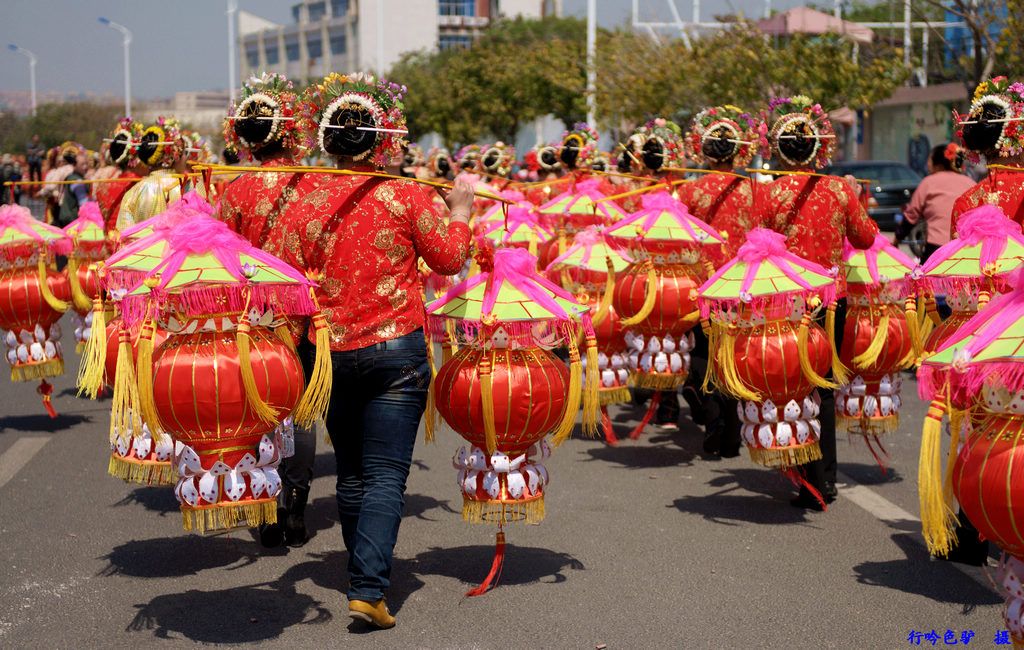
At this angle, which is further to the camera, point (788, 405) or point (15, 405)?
point (15, 405)

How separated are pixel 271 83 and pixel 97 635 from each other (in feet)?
8.08

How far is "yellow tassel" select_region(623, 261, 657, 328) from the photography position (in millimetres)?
7160

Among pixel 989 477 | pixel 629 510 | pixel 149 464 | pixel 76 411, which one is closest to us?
pixel 989 477

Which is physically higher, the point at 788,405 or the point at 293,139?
the point at 293,139

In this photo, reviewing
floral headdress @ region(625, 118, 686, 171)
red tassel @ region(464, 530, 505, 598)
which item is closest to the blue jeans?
red tassel @ region(464, 530, 505, 598)

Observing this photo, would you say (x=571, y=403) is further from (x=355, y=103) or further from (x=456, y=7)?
(x=456, y=7)

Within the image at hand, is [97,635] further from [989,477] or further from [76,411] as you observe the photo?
[76,411]

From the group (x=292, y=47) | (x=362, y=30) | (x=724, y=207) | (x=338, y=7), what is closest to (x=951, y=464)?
(x=724, y=207)

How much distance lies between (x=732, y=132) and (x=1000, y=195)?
2.35 m

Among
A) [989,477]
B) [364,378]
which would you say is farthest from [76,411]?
[989,477]

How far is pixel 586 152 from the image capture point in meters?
11.4

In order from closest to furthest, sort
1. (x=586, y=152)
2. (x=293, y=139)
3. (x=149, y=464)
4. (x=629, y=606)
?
(x=629, y=606) → (x=293, y=139) → (x=149, y=464) → (x=586, y=152)

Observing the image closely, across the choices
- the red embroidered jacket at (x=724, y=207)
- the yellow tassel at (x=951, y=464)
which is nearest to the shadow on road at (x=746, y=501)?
the red embroidered jacket at (x=724, y=207)

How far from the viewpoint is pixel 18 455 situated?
7.58 m
